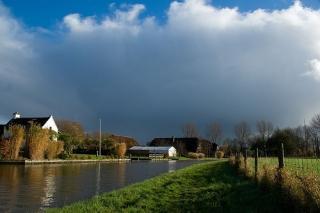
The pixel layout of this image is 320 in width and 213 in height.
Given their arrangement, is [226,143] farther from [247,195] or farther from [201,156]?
[247,195]

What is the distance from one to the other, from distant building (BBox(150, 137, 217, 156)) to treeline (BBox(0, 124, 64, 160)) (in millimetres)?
66127

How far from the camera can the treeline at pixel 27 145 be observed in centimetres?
4878

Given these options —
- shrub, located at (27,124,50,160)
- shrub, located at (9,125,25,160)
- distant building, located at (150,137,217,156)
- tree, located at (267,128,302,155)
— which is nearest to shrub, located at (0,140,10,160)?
shrub, located at (9,125,25,160)

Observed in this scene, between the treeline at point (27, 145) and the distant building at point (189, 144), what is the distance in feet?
217

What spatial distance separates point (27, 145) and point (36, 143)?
52.8 inches

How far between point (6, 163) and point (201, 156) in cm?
6567

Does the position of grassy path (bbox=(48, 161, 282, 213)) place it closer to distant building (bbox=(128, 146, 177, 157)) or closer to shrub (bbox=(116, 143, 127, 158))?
shrub (bbox=(116, 143, 127, 158))

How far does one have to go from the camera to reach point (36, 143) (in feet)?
165

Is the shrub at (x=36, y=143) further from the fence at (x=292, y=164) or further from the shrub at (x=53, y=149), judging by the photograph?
the fence at (x=292, y=164)

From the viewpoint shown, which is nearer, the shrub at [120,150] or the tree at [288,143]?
the tree at [288,143]

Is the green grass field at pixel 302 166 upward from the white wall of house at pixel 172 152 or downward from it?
downward

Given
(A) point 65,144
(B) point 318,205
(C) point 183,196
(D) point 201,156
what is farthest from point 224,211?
(D) point 201,156

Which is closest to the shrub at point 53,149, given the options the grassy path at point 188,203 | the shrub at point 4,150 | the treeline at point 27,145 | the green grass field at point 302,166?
the treeline at point 27,145

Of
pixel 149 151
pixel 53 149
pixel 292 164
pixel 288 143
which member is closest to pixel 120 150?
pixel 53 149
